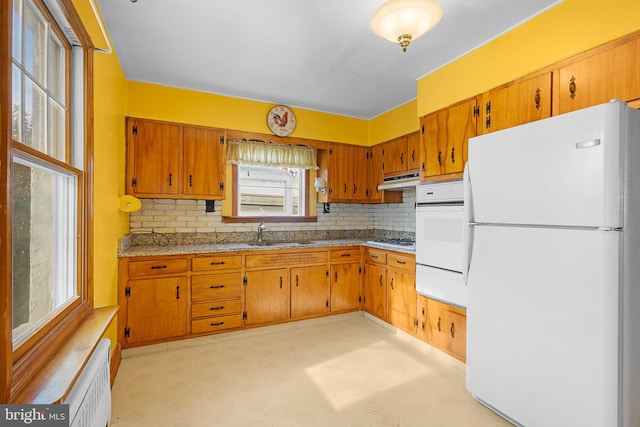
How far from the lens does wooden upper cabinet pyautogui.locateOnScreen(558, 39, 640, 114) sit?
1.72 metres

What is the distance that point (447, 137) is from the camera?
284 cm

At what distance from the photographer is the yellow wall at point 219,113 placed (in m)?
3.27

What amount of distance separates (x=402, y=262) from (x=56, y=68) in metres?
3.05

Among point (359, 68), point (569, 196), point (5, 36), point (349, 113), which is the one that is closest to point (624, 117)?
point (569, 196)

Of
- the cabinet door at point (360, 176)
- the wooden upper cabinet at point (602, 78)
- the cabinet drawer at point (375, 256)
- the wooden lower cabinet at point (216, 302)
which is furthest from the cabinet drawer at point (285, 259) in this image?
the wooden upper cabinet at point (602, 78)

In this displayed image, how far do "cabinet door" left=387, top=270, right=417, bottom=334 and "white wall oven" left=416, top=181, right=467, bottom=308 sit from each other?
238mm

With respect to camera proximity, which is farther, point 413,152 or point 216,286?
point 413,152

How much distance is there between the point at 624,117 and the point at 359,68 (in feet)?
6.61

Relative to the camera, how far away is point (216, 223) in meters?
3.75

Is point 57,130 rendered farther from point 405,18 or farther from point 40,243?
point 405,18

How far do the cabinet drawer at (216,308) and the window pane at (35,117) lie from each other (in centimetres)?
206

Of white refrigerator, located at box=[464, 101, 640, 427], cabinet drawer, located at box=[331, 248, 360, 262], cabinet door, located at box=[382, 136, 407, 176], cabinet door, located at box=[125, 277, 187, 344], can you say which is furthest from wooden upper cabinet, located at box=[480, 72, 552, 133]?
cabinet door, located at box=[125, 277, 187, 344]

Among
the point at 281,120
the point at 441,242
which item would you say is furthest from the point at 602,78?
the point at 281,120

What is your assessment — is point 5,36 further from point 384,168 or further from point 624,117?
point 384,168
